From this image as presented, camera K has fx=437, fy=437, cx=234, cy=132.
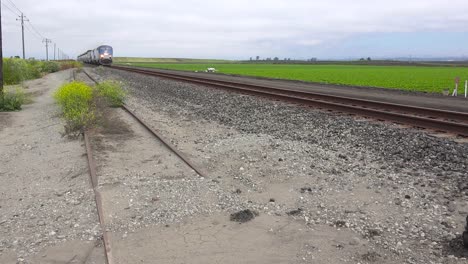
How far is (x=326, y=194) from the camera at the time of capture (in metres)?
6.27

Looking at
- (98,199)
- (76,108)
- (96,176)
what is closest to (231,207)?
(98,199)

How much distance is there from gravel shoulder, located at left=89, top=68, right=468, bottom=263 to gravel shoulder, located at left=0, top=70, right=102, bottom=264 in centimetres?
67

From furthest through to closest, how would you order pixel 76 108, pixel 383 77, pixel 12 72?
pixel 383 77 < pixel 12 72 < pixel 76 108

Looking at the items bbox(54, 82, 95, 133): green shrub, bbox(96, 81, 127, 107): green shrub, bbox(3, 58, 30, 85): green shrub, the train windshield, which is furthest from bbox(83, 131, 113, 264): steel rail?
the train windshield

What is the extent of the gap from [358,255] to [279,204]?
169 cm

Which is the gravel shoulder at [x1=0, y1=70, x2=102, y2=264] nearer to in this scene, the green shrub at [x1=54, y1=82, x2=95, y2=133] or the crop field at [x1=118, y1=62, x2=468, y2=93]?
the green shrub at [x1=54, y1=82, x2=95, y2=133]

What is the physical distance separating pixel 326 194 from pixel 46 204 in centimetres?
401

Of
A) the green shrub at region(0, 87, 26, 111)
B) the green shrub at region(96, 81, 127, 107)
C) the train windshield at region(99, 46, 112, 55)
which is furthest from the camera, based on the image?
the train windshield at region(99, 46, 112, 55)

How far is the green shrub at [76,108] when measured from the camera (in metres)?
12.2

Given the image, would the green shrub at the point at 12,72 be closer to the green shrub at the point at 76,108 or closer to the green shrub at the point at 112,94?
the green shrub at the point at 112,94

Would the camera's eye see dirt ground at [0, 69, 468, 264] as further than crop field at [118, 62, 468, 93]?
No

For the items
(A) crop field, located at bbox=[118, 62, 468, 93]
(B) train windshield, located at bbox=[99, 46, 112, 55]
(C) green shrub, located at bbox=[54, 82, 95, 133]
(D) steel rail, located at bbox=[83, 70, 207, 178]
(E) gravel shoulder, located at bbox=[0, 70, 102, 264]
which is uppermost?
(B) train windshield, located at bbox=[99, 46, 112, 55]

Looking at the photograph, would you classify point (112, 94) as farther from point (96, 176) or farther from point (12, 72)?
point (12, 72)

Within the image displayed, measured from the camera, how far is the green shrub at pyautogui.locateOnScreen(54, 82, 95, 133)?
1224cm
